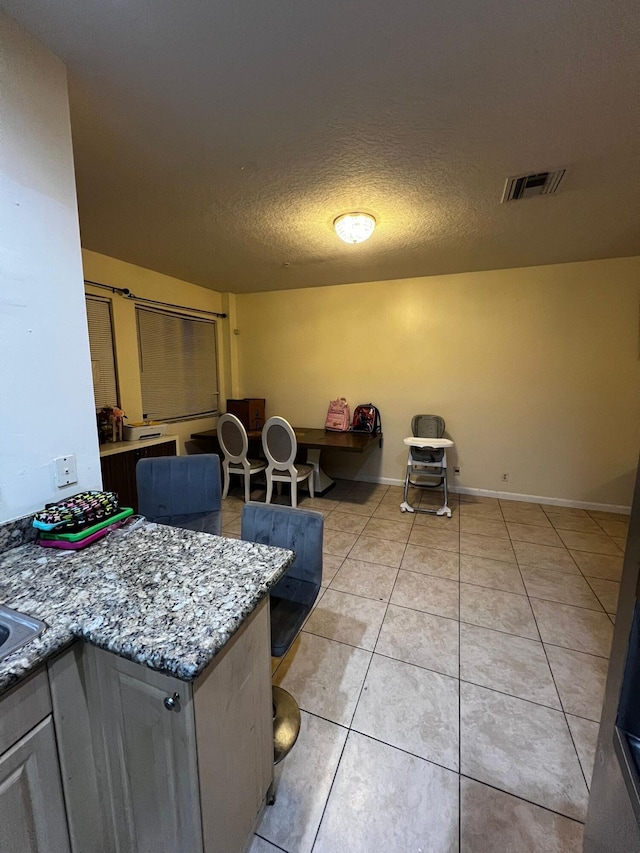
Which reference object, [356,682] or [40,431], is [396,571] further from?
[40,431]

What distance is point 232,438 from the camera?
3.59 metres

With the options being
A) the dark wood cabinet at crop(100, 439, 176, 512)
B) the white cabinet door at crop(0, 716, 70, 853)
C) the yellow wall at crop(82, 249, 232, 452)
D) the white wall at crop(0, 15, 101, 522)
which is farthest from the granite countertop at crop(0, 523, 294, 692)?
the yellow wall at crop(82, 249, 232, 452)

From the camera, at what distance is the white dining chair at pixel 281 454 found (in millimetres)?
3297

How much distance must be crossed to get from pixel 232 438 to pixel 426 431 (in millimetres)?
2196

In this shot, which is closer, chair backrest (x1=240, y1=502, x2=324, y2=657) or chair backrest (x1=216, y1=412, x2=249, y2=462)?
chair backrest (x1=240, y1=502, x2=324, y2=657)

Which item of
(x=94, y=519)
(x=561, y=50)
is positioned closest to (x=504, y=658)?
(x=94, y=519)

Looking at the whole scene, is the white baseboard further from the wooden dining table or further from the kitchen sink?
the kitchen sink

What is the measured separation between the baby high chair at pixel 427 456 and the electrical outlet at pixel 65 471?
2821 millimetres

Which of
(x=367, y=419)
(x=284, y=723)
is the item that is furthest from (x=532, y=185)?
(x=284, y=723)

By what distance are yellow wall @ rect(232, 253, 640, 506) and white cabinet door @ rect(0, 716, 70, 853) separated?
3843mm

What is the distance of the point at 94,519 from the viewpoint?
46.5 inches

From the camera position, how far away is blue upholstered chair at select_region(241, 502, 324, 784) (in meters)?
1.35

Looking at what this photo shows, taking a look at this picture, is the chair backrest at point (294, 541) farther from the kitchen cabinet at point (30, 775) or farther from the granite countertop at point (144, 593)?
the kitchen cabinet at point (30, 775)

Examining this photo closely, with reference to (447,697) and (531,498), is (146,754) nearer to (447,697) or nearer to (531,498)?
(447,697)
